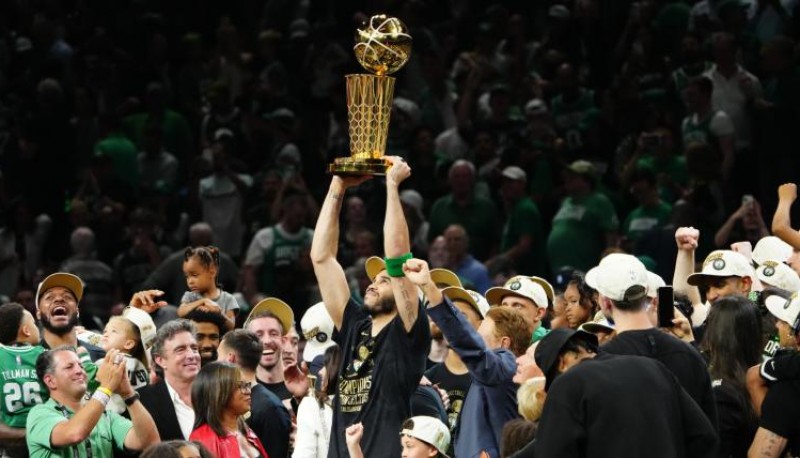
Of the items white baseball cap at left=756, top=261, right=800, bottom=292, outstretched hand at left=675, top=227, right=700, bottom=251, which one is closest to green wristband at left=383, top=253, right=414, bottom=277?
outstretched hand at left=675, top=227, right=700, bottom=251

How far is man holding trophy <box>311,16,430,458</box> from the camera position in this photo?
25.2 feet

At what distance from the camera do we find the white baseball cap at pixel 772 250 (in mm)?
10078

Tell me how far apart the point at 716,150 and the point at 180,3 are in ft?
26.3

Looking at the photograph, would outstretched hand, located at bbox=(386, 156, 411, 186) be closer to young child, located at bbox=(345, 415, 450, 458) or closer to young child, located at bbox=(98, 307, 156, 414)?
young child, located at bbox=(345, 415, 450, 458)

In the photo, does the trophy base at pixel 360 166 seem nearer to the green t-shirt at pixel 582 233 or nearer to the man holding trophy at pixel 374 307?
the man holding trophy at pixel 374 307

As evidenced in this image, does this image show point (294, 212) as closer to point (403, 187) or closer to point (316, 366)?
point (403, 187)

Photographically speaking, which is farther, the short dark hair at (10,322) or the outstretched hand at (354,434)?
the short dark hair at (10,322)

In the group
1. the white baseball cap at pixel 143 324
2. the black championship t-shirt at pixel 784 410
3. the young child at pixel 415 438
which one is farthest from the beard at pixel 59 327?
the black championship t-shirt at pixel 784 410

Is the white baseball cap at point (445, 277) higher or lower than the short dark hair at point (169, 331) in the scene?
higher

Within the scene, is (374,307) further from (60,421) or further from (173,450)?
(60,421)

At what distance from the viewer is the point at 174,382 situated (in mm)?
8945

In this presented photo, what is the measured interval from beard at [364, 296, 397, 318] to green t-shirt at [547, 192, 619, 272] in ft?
19.8

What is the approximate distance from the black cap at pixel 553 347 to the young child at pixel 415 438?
0.90m

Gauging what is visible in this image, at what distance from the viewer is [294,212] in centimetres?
1426
